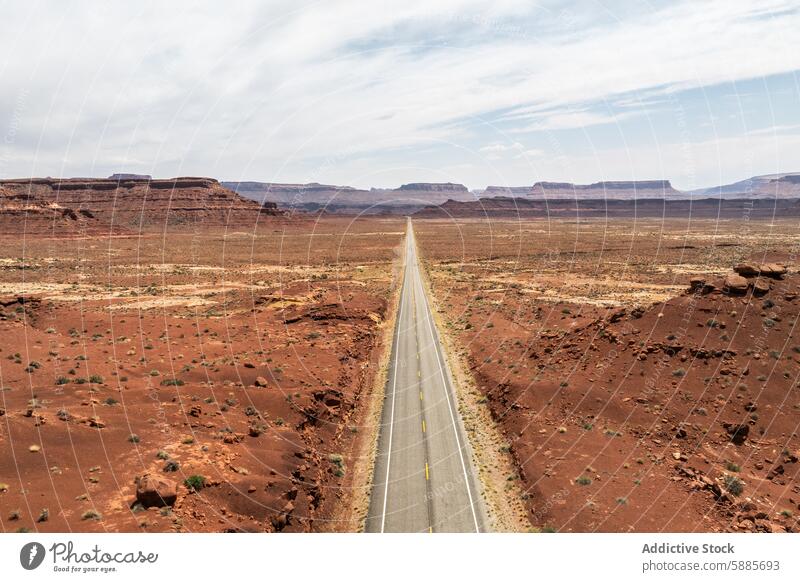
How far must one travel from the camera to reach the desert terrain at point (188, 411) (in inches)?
834

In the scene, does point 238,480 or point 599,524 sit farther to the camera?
point 238,480

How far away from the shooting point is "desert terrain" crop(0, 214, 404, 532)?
2117 cm

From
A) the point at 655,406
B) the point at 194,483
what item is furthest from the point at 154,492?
the point at 655,406

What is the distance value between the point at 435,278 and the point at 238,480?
83.8 m

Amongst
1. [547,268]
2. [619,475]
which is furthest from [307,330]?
[547,268]

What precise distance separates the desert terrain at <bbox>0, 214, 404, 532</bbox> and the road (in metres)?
1.45

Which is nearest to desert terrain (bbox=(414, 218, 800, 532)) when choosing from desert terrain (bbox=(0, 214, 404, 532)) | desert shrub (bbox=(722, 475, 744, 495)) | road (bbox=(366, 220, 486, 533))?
desert shrub (bbox=(722, 475, 744, 495))

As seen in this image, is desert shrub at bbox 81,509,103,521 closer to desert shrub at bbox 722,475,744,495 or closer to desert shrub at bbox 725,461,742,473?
desert shrub at bbox 722,475,744,495

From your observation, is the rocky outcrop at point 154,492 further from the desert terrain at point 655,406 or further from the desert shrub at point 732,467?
the desert shrub at point 732,467

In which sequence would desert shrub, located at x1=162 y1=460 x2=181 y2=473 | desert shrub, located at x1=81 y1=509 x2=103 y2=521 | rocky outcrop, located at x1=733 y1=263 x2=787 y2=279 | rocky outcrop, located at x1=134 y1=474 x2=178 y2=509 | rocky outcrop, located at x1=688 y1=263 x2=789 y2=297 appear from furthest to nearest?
1. rocky outcrop, located at x1=733 y1=263 x2=787 y2=279
2. rocky outcrop, located at x1=688 y1=263 x2=789 y2=297
3. desert shrub, located at x1=162 y1=460 x2=181 y2=473
4. rocky outcrop, located at x1=134 y1=474 x2=178 y2=509
5. desert shrub, located at x1=81 y1=509 x2=103 y2=521

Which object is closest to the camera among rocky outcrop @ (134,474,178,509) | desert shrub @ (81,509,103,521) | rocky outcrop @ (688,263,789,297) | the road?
desert shrub @ (81,509,103,521)

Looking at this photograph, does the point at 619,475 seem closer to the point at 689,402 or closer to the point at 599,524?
the point at 599,524

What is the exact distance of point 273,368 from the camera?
4069 centimetres

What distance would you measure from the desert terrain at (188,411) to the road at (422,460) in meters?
1.45
